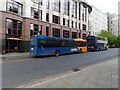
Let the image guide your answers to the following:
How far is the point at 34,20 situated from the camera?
137ft

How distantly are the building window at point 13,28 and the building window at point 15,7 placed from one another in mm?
1715

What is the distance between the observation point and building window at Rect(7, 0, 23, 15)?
35906 millimetres

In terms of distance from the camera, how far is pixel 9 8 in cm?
3588

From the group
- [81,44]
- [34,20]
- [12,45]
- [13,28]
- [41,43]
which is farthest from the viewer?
[34,20]

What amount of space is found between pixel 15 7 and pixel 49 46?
40.7ft

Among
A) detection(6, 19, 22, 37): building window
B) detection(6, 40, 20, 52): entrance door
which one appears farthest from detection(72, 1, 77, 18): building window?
detection(6, 40, 20, 52): entrance door

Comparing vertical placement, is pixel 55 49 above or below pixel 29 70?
above

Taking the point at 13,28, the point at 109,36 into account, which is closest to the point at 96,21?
the point at 109,36

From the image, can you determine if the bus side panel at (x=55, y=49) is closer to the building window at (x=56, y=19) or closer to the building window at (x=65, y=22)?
the building window at (x=56, y=19)

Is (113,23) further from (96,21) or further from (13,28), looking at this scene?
(13,28)

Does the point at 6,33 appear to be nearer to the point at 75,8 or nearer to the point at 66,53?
the point at 66,53

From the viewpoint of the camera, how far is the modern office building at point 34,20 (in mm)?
35228

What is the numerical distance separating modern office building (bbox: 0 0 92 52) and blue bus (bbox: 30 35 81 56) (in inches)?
330

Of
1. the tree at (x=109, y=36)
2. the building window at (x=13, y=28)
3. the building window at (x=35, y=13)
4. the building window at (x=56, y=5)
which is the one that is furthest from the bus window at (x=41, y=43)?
the tree at (x=109, y=36)
